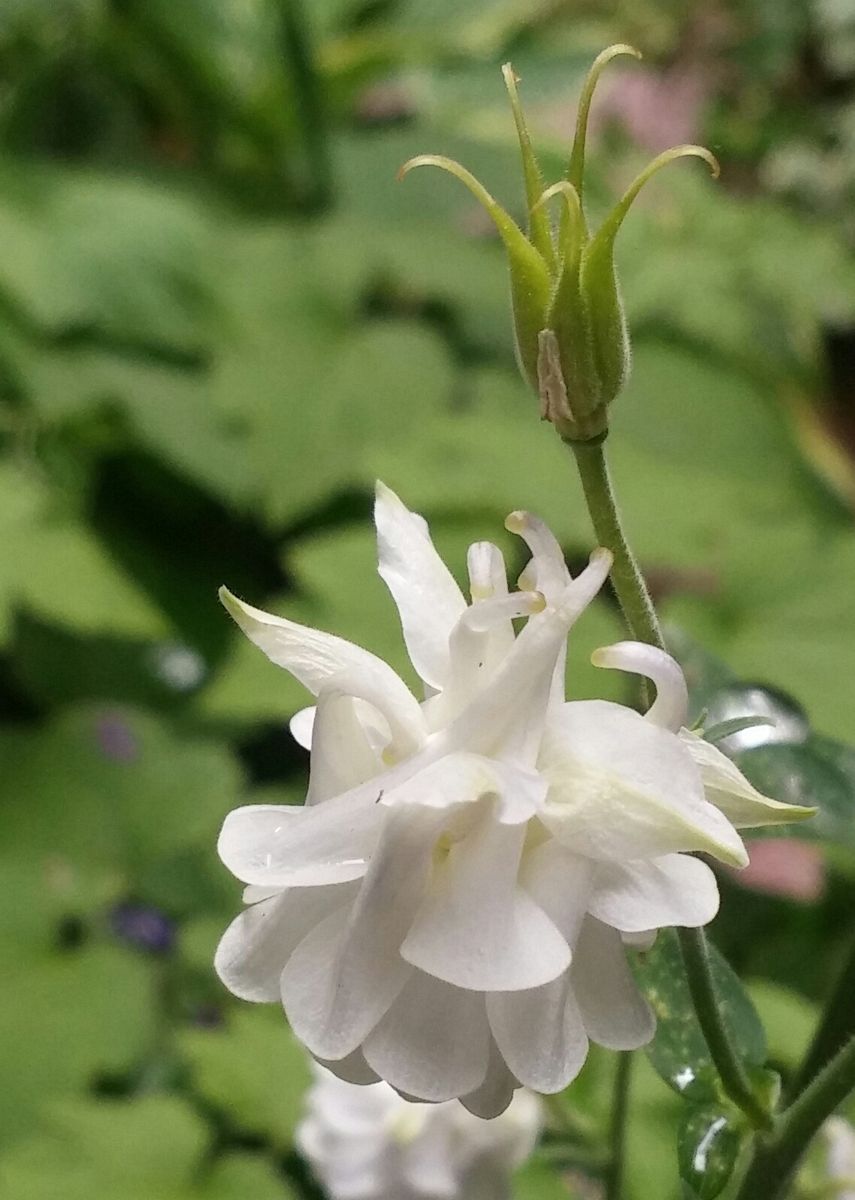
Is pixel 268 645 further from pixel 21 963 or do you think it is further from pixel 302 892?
pixel 21 963

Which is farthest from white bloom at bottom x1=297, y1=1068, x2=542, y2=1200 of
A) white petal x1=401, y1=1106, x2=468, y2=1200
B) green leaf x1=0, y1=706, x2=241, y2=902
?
green leaf x1=0, y1=706, x2=241, y2=902

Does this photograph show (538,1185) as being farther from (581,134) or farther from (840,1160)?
(581,134)

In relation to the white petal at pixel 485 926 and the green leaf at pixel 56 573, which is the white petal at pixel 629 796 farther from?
the green leaf at pixel 56 573

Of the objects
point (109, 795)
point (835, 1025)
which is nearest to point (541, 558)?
point (835, 1025)

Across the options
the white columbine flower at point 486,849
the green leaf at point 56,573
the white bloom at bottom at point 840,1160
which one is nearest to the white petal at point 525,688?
the white columbine flower at point 486,849

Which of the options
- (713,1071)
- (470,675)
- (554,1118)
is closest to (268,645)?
(470,675)

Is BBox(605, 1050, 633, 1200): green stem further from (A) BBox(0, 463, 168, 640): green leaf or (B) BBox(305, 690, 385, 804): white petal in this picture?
(A) BBox(0, 463, 168, 640): green leaf

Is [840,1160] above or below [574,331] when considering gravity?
below
